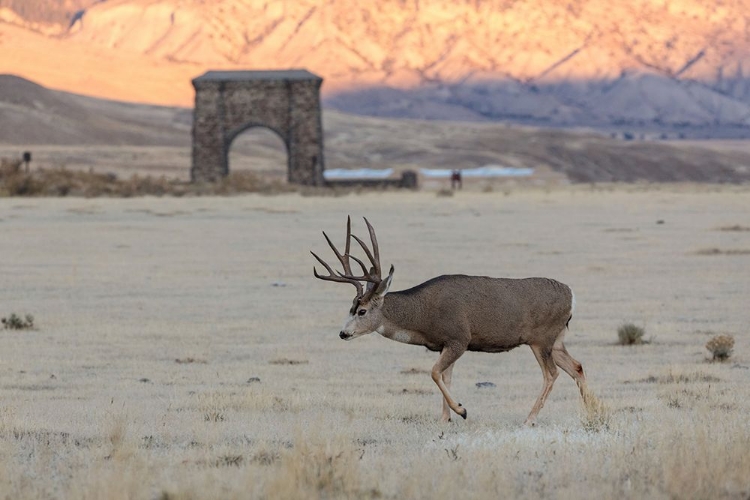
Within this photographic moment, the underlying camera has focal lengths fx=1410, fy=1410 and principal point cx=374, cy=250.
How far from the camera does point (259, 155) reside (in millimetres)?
160375

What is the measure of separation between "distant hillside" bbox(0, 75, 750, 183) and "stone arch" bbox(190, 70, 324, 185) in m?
66.6

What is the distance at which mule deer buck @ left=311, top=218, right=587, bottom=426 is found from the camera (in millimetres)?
10547

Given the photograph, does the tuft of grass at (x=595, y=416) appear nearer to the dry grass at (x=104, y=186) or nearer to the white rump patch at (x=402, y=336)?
the white rump patch at (x=402, y=336)

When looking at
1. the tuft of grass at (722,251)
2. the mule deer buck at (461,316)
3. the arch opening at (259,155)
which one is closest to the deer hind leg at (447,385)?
the mule deer buck at (461,316)

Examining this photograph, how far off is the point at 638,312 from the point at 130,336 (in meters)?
7.45

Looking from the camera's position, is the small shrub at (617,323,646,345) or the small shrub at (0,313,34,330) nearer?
the small shrub at (617,323,646,345)

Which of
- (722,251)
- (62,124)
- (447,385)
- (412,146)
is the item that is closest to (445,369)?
(447,385)

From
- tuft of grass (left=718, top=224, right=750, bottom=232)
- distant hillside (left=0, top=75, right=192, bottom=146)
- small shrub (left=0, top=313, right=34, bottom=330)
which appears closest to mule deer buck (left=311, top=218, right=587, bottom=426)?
small shrub (left=0, top=313, right=34, bottom=330)

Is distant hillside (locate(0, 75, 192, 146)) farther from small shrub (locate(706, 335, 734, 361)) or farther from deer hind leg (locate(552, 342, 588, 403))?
deer hind leg (locate(552, 342, 588, 403))

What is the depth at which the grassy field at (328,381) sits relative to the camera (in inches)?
330

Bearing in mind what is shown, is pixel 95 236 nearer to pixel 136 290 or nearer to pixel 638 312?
pixel 136 290

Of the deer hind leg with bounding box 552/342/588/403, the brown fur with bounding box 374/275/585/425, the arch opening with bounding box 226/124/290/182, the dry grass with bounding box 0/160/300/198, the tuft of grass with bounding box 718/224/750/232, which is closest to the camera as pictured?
the brown fur with bounding box 374/275/585/425

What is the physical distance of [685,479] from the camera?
8062 millimetres

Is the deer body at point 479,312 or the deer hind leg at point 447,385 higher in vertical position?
the deer body at point 479,312
